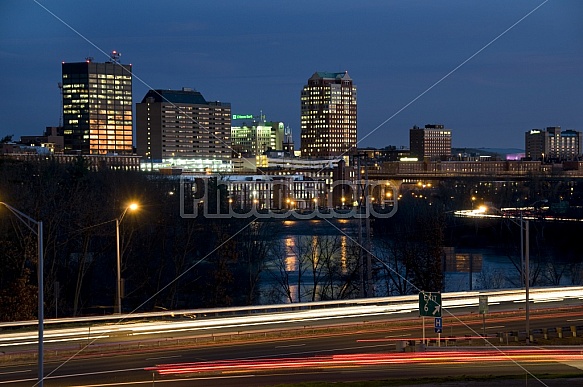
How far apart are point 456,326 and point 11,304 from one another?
16.7 metres

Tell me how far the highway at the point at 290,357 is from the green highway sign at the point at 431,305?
3.23ft

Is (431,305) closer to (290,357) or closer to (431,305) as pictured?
(431,305)

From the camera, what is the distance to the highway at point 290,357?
21.9 meters

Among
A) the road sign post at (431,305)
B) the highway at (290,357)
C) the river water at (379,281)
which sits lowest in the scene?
the river water at (379,281)

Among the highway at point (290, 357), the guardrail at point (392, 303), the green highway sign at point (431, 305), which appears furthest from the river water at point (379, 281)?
the green highway sign at point (431, 305)

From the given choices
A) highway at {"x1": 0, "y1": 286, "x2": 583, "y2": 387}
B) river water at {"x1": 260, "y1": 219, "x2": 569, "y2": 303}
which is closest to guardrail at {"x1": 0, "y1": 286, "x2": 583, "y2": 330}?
highway at {"x1": 0, "y1": 286, "x2": 583, "y2": 387}

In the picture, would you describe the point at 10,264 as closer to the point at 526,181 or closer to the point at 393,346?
the point at 393,346

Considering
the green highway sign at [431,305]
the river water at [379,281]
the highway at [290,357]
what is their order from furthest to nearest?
1. the river water at [379,281]
2. the green highway sign at [431,305]
3. the highway at [290,357]

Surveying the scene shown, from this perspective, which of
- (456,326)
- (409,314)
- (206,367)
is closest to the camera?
(206,367)

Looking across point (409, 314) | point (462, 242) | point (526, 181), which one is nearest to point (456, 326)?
point (409, 314)

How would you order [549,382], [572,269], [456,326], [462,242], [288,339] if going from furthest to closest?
[462,242] < [572,269] < [456,326] < [288,339] < [549,382]

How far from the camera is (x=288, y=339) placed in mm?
27969

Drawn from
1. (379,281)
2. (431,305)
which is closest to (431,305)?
(431,305)

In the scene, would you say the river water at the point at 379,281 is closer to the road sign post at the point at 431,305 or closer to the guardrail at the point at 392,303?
the guardrail at the point at 392,303
